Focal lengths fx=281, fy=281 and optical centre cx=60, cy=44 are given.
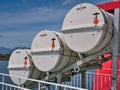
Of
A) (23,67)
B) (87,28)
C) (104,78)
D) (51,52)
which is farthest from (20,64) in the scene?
(104,78)

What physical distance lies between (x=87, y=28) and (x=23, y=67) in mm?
2529

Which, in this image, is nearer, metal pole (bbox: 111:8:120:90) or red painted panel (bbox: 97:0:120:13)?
metal pole (bbox: 111:8:120:90)

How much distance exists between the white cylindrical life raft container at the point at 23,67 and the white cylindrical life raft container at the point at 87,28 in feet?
5.42

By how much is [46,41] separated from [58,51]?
20.0 inches

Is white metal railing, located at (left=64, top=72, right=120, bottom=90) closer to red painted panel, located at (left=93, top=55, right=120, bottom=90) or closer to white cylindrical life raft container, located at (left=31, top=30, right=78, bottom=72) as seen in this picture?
red painted panel, located at (left=93, top=55, right=120, bottom=90)

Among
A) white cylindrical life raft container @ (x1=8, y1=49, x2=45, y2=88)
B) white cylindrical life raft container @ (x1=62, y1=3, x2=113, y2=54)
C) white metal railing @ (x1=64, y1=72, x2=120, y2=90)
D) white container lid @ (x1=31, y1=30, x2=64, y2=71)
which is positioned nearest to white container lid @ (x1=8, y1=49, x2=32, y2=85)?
white cylindrical life raft container @ (x1=8, y1=49, x2=45, y2=88)

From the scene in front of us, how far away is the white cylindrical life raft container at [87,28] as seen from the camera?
221 inches

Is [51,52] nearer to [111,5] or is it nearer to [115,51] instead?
[115,51]

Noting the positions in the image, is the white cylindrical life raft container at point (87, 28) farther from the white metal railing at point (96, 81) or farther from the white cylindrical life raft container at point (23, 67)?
the white metal railing at point (96, 81)

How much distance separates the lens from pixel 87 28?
5793 millimetres

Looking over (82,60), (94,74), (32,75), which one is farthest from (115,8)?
(94,74)

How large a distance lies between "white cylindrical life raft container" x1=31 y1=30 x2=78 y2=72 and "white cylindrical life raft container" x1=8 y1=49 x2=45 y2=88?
0.45 meters

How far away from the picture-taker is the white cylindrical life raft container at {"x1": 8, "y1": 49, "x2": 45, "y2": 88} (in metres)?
7.43

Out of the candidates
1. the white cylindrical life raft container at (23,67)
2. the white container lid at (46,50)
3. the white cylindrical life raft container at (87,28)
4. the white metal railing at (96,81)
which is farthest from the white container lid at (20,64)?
the white cylindrical life raft container at (87,28)
